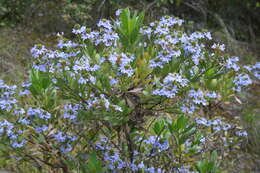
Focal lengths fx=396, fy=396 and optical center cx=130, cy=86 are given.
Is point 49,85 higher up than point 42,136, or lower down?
higher up

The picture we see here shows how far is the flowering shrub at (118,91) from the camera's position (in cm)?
200

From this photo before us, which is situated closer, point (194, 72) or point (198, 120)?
point (194, 72)

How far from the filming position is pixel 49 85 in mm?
2291

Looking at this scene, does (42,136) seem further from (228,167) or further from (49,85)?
(228,167)

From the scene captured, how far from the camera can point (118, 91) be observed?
6.84 ft

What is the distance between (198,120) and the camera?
2629 mm

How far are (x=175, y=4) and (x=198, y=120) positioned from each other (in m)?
4.09

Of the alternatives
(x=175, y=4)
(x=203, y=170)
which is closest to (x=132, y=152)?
(x=203, y=170)

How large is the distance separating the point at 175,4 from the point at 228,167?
344 cm

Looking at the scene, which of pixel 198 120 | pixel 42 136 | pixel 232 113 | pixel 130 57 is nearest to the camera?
pixel 130 57

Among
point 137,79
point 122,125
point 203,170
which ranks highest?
point 137,79

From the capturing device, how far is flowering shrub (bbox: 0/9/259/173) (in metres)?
2.00

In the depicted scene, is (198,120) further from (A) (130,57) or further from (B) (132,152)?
(A) (130,57)

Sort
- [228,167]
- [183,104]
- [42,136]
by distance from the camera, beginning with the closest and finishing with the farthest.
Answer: [183,104] < [42,136] < [228,167]
